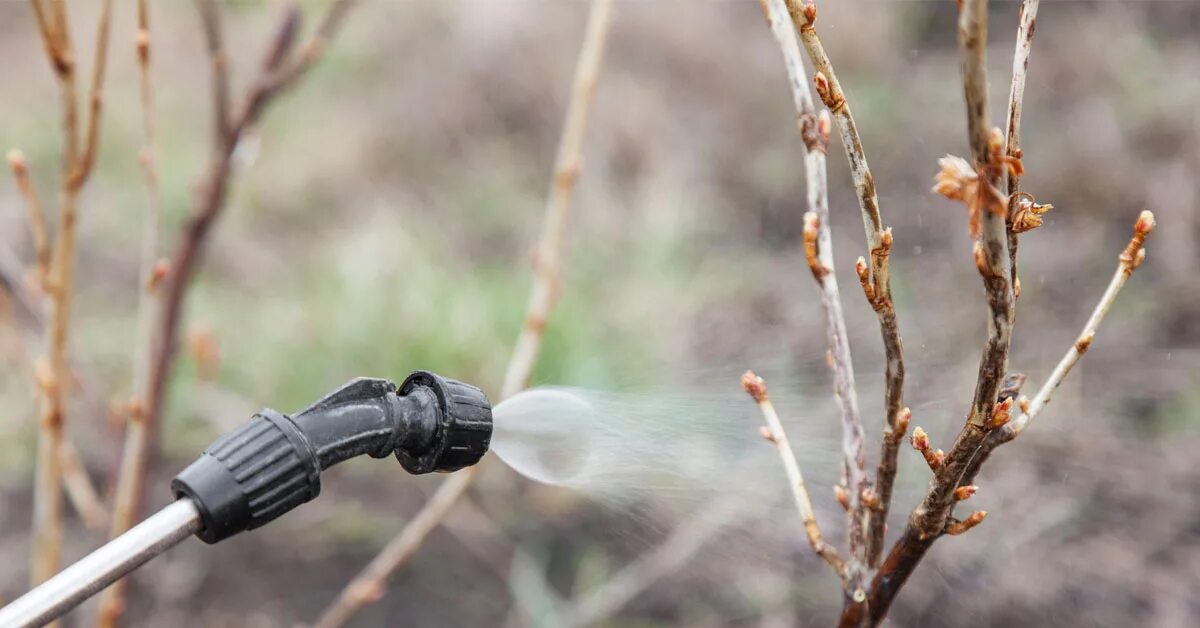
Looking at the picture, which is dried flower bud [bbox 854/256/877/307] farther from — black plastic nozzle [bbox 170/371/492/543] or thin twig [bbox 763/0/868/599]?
black plastic nozzle [bbox 170/371/492/543]

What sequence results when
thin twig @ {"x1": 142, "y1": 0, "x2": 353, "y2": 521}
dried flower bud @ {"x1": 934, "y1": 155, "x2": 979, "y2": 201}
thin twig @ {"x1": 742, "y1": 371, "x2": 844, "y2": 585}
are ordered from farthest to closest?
thin twig @ {"x1": 142, "y1": 0, "x2": 353, "y2": 521}
thin twig @ {"x1": 742, "y1": 371, "x2": 844, "y2": 585}
dried flower bud @ {"x1": 934, "y1": 155, "x2": 979, "y2": 201}

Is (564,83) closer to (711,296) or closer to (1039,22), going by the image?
(711,296)

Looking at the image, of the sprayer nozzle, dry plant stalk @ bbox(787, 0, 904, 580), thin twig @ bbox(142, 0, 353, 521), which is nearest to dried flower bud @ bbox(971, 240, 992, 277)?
dry plant stalk @ bbox(787, 0, 904, 580)

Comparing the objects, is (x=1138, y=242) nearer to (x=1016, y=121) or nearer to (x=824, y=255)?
(x=1016, y=121)

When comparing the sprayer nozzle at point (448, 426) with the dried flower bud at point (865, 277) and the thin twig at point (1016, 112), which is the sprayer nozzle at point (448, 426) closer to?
the dried flower bud at point (865, 277)

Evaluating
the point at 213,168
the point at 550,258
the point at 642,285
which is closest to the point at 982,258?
the point at 550,258

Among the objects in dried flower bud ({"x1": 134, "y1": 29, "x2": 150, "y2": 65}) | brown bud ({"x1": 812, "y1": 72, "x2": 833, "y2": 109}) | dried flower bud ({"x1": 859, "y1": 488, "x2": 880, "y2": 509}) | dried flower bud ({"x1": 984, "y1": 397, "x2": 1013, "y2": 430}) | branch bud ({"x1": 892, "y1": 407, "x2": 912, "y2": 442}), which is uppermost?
brown bud ({"x1": 812, "y1": 72, "x2": 833, "y2": 109})
